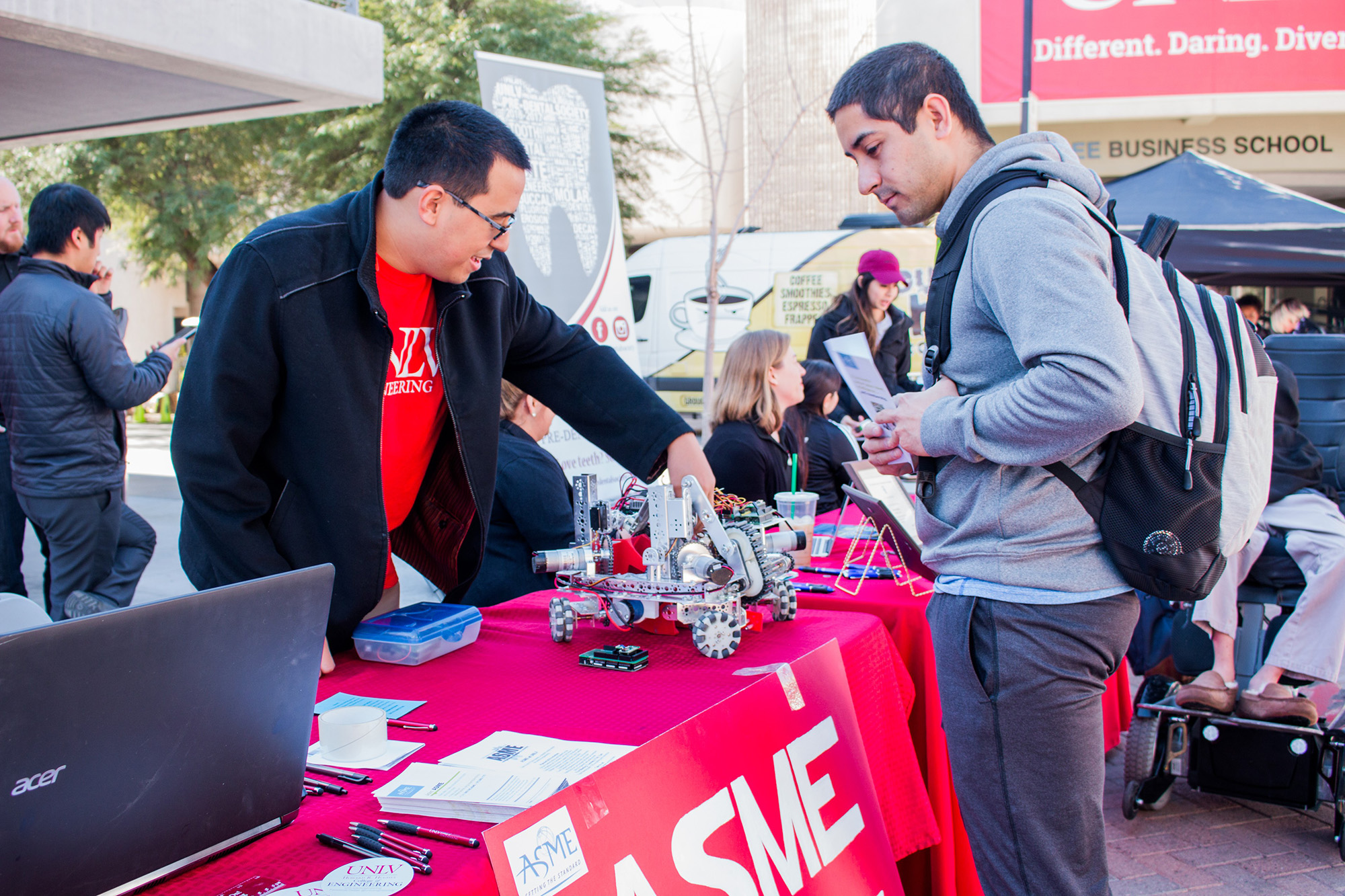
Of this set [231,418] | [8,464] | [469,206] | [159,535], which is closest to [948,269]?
[469,206]

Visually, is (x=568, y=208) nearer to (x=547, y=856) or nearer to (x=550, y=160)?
(x=550, y=160)

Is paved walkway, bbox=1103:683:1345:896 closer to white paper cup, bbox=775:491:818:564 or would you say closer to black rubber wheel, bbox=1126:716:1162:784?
black rubber wheel, bbox=1126:716:1162:784

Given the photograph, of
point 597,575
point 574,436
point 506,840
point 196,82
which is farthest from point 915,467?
point 196,82

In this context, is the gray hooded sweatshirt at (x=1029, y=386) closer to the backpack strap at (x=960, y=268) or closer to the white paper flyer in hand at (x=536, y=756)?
the backpack strap at (x=960, y=268)

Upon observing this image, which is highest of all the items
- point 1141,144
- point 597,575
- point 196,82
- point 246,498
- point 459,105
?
point 1141,144

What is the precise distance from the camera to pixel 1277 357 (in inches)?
157

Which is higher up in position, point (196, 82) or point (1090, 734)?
point (196, 82)

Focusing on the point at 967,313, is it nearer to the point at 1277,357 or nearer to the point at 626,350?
the point at 1277,357

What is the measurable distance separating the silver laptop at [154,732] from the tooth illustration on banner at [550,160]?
457cm

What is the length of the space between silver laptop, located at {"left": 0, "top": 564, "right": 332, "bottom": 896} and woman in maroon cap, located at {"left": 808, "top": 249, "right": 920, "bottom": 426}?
438cm

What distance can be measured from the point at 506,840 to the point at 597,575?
935mm

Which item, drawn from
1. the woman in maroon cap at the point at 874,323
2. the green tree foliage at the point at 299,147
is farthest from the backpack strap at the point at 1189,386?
the green tree foliage at the point at 299,147

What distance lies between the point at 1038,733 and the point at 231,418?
1.42 metres

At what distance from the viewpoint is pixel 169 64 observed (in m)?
5.04
